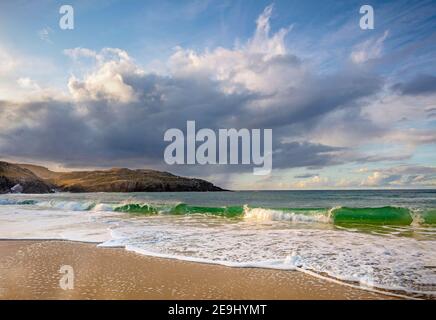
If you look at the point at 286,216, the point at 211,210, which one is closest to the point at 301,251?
the point at 286,216

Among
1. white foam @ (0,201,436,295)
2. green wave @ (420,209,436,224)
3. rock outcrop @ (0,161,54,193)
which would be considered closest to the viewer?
white foam @ (0,201,436,295)

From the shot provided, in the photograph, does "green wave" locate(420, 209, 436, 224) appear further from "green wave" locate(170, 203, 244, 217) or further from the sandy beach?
the sandy beach

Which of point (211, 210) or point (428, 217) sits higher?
point (428, 217)

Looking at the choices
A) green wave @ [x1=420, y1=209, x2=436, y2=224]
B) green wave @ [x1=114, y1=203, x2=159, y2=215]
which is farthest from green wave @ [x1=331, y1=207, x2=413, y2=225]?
green wave @ [x1=114, y1=203, x2=159, y2=215]

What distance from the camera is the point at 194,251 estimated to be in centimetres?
833

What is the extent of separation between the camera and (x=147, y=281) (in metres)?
5.66

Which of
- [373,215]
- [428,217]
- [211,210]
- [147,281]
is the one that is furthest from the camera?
[211,210]

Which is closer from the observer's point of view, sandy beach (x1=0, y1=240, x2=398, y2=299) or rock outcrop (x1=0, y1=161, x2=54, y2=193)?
sandy beach (x1=0, y1=240, x2=398, y2=299)

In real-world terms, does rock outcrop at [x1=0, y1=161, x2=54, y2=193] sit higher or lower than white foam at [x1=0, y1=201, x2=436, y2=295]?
higher

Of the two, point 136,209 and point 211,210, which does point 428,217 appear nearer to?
point 211,210

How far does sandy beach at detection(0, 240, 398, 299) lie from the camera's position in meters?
5.01

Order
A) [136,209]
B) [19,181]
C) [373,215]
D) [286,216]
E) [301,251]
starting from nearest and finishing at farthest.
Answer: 1. [301,251]
2. [373,215]
3. [286,216]
4. [136,209]
5. [19,181]

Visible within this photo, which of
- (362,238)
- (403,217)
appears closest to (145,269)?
(362,238)

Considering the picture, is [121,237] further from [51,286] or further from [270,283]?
[270,283]
